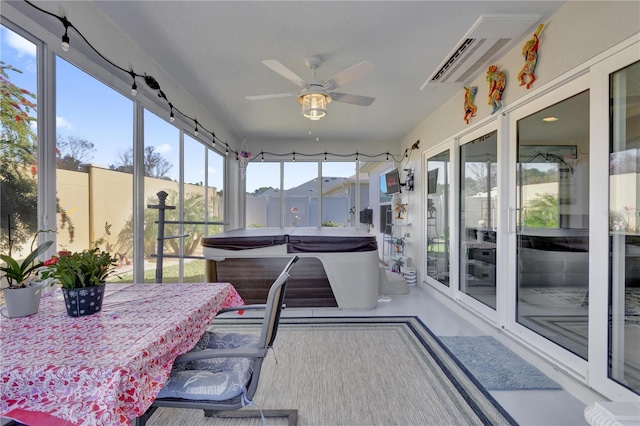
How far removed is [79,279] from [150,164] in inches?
81.0

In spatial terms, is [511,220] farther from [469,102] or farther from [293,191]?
[293,191]

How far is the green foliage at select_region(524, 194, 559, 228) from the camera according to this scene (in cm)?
236

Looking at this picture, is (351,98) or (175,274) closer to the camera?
(351,98)

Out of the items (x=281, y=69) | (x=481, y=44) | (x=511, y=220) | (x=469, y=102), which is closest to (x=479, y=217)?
(x=511, y=220)

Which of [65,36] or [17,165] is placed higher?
[65,36]

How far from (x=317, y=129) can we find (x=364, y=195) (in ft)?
A: 6.29

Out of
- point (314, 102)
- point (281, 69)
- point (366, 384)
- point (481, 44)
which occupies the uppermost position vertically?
point (481, 44)

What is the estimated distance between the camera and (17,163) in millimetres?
1711

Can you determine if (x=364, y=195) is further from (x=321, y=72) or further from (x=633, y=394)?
(x=633, y=394)

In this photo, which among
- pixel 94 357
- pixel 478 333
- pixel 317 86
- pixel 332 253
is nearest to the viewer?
pixel 94 357

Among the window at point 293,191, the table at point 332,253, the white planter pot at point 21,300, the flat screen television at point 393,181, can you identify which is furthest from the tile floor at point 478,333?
the window at point 293,191

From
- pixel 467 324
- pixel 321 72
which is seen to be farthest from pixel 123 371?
pixel 467 324

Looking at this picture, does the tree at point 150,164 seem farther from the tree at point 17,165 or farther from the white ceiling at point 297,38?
the white ceiling at point 297,38

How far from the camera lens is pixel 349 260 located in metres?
3.39
